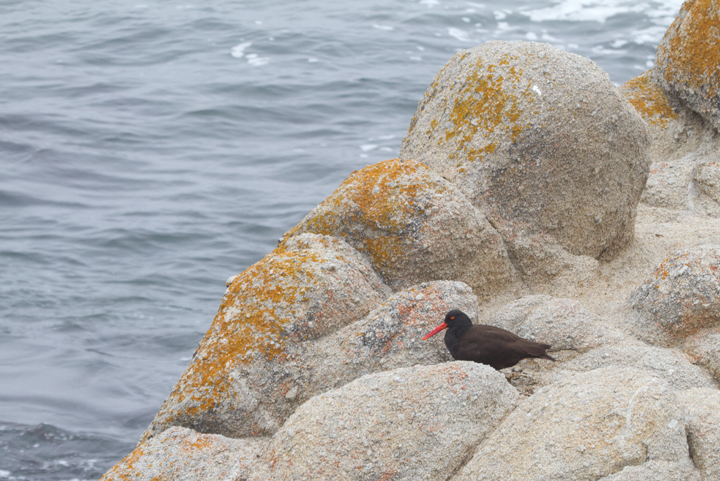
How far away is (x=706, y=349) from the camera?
489 cm

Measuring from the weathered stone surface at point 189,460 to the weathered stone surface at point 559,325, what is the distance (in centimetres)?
219

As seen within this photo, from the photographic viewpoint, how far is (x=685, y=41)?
27.7 ft

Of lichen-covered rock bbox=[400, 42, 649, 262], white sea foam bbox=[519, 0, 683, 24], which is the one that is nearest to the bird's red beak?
lichen-covered rock bbox=[400, 42, 649, 262]

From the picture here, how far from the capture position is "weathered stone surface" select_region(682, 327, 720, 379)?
4.80 metres

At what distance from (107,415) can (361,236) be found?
661 centimetres

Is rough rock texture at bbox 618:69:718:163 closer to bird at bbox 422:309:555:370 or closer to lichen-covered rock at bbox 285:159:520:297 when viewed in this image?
lichen-covered rock at bbox 285:159:520:297

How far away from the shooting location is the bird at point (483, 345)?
4891 millimetres

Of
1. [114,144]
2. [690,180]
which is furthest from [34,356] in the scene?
[690,180]

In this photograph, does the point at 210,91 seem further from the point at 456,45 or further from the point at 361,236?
the point at 361,236

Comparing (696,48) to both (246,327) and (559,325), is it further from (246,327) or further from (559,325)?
(246,327)

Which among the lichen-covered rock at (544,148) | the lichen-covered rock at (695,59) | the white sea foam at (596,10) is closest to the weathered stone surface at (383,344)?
the lichen-covered rock at (544,148)

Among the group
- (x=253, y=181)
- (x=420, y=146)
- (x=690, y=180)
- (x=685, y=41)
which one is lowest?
(x=253, y=181)

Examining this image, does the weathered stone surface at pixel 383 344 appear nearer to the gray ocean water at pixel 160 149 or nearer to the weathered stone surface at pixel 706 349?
the weathered stone surface at pixel 706 349

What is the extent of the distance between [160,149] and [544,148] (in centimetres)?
1585
